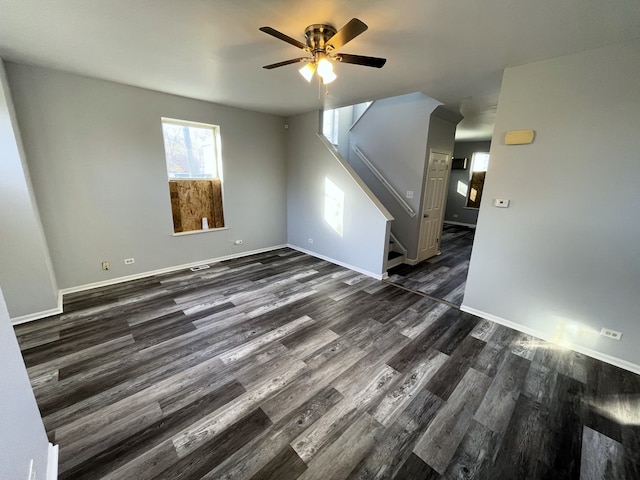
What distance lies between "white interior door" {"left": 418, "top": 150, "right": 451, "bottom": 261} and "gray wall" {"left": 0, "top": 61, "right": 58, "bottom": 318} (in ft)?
17.5

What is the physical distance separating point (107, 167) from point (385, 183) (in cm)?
445

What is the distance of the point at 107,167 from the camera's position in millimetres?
3414

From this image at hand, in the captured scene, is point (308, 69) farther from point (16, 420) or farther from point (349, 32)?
point (16, 420)

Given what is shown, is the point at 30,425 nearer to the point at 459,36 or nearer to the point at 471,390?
the point at 471,390

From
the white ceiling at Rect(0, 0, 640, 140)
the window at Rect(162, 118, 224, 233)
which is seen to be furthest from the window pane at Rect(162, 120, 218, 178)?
the white ceiling at Rect(0, 0, 640, 140)

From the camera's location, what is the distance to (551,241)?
2547 mm

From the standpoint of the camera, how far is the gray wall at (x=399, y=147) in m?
4.30

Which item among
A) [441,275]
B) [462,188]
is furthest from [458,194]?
[441,275]

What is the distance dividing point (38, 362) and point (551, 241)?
4.92m

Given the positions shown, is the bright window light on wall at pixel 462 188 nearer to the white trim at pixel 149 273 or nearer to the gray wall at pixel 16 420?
the white trim at pixel 149 273

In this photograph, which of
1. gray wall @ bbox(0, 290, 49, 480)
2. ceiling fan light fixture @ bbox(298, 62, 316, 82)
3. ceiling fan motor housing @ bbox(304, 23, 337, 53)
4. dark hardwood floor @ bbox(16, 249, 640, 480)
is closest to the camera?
gray wall @ bbox(0, 290, 49, 480)

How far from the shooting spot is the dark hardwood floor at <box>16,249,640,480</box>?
152 cm

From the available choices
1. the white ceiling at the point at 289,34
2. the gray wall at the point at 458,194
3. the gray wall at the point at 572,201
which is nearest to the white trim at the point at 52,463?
the white ceiling at the point at 289,34

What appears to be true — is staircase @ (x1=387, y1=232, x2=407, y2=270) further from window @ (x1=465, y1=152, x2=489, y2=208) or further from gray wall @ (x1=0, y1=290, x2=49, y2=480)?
window @ (x1=465, y1=152, x2=489, y2=208)
